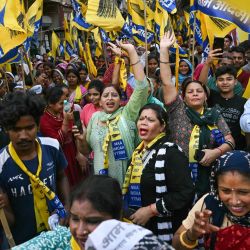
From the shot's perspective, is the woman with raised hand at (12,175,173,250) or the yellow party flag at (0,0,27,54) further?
the yellow party flag at (0,0,27,54)

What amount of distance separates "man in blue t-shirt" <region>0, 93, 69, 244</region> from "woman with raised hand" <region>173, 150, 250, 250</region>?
1025 mm

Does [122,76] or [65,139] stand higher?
[122,76]

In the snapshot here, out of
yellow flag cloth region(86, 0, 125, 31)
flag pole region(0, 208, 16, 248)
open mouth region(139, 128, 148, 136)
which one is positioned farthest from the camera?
yellow flag cloth region(86, 0, 125, 31)

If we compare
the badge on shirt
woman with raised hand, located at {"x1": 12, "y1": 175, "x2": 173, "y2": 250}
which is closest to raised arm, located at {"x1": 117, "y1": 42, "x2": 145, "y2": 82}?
the badge on shirt

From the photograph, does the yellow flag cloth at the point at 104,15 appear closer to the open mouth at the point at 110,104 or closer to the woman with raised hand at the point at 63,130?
the woman with raised hand at the point at 63,130

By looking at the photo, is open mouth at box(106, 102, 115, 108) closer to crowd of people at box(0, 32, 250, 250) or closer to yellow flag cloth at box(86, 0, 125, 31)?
crowd of people at box(0, 32, 250, 250)

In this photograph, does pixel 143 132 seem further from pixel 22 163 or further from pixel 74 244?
pixel 74 244

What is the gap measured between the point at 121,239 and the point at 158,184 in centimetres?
171

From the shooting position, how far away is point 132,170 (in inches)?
121

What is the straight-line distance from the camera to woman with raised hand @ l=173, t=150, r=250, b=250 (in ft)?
6.23

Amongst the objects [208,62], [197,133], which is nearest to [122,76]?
[208,62]

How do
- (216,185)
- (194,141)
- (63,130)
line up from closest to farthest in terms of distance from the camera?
(216,185) → (194,141) → (63,130)

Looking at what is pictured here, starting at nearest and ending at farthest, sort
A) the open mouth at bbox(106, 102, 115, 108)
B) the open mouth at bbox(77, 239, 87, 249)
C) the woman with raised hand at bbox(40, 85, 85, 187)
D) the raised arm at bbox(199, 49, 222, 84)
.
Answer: the open mouth at bbox(77, 239, 87, 249) → the open mouth at bbox(106, 102, 115, 108) → the woman with raised hand at bbox(40, 85, 85, 187) → the raised arm at bbox(199, 49, 222, 84)

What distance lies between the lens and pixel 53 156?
2.93 metres
